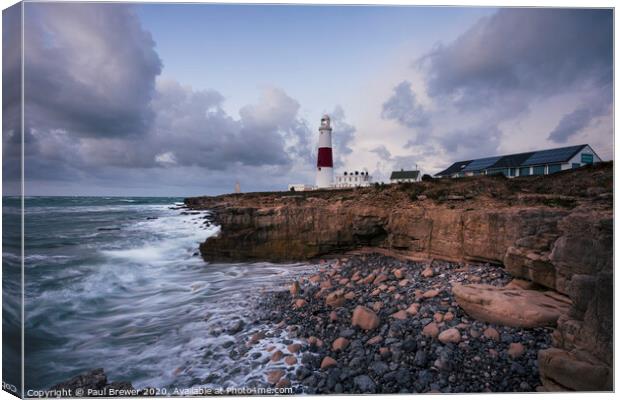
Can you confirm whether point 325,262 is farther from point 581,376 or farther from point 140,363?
point 581,376

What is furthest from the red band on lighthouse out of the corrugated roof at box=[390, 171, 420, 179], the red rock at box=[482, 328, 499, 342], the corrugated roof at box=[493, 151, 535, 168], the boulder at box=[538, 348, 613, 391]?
the boulder at box=[538, 348, 613, 391]

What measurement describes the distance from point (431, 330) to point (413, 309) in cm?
43

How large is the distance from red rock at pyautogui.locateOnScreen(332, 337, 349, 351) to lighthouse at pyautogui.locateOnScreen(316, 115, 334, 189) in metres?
2.41

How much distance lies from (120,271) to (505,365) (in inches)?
190

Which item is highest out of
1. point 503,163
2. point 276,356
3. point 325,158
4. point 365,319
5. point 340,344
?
point 325,158

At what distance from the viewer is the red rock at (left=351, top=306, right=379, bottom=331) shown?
3.06 m

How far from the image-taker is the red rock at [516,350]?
2.45 metres

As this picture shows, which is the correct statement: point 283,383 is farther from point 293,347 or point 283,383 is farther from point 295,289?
point 295,289

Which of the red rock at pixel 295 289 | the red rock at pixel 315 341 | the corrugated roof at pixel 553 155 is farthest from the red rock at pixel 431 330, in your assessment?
the corrugated roof at pixel 553 155

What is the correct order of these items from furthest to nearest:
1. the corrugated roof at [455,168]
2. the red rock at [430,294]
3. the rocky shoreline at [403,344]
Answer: the corrugated roof at [455,168]
the red rock at [430,294]
the rocky shoreline at [403,344]

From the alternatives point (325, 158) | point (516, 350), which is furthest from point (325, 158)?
point (516, 350)

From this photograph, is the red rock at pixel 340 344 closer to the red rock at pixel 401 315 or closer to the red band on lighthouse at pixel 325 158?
the red rock at pixel 401 315

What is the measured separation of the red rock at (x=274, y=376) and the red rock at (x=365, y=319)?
97 cm

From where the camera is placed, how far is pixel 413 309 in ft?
10.7
